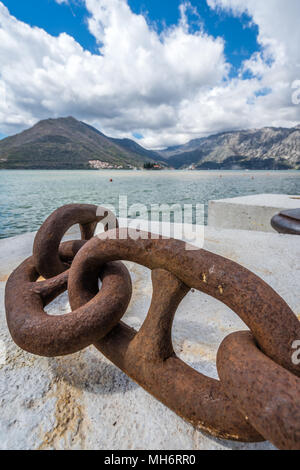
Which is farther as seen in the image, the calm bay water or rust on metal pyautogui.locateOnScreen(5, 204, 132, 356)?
the calm bay water

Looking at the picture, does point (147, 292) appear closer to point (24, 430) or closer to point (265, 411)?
point (24, 430)

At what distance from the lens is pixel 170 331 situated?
0.95 metres

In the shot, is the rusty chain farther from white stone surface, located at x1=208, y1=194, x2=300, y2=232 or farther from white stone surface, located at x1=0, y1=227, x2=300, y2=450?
white stone surface, located at x1=208, y1=194, x2=300, y2=232

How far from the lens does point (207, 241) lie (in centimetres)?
289

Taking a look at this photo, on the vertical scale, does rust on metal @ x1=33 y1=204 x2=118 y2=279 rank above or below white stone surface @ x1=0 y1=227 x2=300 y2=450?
above

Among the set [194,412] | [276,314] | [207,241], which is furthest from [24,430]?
[207,241]

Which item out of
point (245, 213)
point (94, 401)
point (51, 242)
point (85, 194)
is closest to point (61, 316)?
point (94, 401)

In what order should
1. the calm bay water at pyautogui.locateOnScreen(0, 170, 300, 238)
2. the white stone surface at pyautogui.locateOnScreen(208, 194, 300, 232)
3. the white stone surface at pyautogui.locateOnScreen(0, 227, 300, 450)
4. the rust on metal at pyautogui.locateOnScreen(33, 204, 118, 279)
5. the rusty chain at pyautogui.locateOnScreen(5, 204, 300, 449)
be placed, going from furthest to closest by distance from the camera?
the calm bay water at pyautogui.locateOnScreen(0, 170, 300, 238) < the white stone surface at pyautogui.locateOnScreen(208, 194, 300, 232) < the rust on metal at pyautogui.locateOnScreen(33, 204, 118, 279) < the white stone surface at pyautogui.locateOnScreen(0, 227, 300, 450) < the rusty chain at pyautogui.locateOnScreen(5, 204, 300, 449)

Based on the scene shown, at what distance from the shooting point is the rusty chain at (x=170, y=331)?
2.08ft

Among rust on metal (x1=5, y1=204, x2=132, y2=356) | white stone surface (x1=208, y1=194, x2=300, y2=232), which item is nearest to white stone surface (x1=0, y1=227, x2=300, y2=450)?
rust on metal (x1=5, y1=204, x2=132, y2=356)

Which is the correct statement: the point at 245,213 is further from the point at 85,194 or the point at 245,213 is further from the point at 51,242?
the point at 85,194

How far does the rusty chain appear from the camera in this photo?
2.08 feet

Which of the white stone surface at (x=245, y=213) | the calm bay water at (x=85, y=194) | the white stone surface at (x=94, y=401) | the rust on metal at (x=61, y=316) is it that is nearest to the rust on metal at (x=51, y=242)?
the rust on metal at (x=61, y=316)
